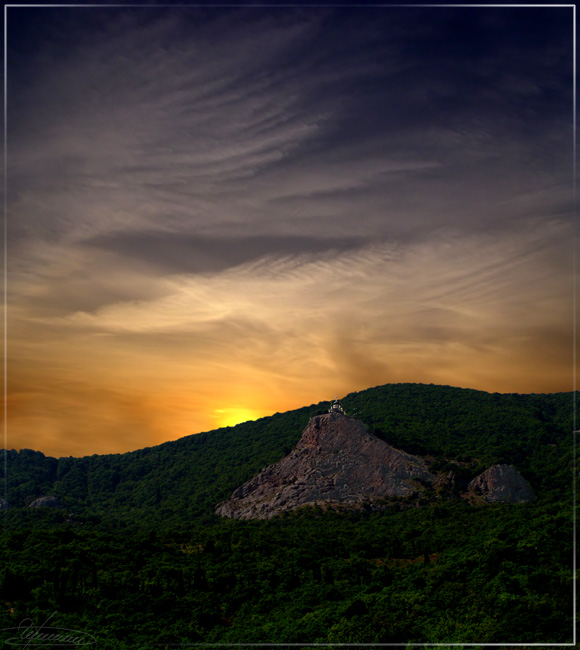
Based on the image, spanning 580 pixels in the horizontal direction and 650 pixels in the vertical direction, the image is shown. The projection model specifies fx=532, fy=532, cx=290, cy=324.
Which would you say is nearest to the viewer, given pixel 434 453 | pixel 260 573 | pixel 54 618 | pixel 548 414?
pixel 54 618

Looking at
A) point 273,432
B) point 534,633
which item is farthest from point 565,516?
point 273,432

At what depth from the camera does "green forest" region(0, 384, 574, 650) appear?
18531mm

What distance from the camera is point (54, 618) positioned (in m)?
17.6

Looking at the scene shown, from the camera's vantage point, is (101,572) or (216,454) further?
(216,454)

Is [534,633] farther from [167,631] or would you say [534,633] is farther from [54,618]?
[54,618]

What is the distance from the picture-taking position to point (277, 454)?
77688 mm

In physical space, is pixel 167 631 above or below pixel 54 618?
below

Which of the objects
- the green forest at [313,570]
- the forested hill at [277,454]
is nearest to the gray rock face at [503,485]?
the forested hill at [277,454]

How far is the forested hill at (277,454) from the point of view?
209 ft

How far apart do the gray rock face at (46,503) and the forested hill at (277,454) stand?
1.17m

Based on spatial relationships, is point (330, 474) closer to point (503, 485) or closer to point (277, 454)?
point (277, 454)

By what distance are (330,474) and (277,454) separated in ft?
39.1

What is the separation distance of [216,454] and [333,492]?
26675 millimetres

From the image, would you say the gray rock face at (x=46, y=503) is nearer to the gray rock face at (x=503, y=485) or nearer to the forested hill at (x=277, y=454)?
the forested hill at (x=277, y=454)
